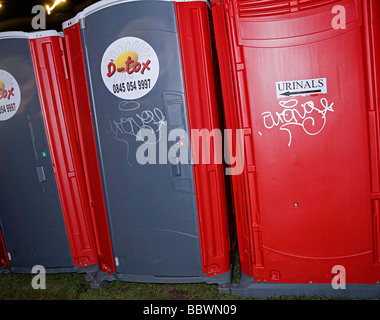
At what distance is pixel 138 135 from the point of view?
2461 mm

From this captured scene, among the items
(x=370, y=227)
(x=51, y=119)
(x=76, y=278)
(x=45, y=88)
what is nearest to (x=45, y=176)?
(x=51, y=119)

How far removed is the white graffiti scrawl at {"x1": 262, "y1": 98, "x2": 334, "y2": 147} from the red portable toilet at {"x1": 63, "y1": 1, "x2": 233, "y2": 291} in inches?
19.8

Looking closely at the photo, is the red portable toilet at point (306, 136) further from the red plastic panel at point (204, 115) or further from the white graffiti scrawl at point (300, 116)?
the red plastic panel at point (204, 115)

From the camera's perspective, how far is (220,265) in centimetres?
261

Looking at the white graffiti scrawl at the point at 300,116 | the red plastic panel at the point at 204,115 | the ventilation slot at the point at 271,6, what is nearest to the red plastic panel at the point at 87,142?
the red plastic panel at the point at 204,115

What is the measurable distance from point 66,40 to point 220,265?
2.60 metres

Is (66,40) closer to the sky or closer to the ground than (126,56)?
closer to the sky

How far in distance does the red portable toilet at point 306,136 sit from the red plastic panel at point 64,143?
1667 mm


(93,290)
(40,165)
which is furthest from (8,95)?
(93,290)

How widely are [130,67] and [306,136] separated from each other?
62.0 inches

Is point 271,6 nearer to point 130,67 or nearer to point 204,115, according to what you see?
point 204,115

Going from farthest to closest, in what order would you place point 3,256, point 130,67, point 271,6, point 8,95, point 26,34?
point 3,256 → point 8,95 → point 26,34 → point 130,67 → point 271,6

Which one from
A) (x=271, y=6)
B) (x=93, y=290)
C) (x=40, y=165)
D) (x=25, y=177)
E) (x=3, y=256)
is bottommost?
(x=93, y=290)

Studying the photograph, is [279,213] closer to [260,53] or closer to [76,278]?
[260,53]
